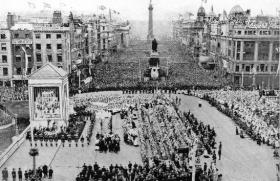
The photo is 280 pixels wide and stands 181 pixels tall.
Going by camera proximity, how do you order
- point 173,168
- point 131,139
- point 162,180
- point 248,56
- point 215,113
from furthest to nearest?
point 248,56 < point 215,113 < point 131,139 < point 173,168 < point 162,180

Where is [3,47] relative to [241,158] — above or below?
above

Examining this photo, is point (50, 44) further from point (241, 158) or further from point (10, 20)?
point (241, 158)

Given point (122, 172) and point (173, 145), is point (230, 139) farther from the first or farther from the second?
point (122, 172)

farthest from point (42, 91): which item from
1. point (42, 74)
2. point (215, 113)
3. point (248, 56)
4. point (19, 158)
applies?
point (248, 56)

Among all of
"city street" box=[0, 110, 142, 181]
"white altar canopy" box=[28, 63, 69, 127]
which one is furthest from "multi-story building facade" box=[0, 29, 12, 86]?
"city street" box=[0, 110, 142, 181]

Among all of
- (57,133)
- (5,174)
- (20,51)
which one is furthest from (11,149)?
(20,51)

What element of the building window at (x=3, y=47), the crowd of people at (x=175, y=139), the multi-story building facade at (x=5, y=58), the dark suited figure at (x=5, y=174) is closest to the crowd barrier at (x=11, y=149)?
the dark suited figure at (x=5, y=174)

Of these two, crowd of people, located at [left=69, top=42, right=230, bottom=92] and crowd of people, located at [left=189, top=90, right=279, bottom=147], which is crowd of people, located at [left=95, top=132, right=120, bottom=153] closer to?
crowd of people, located at [left=189, top=90, right=279, bottom=147]
